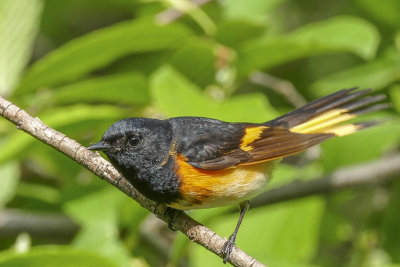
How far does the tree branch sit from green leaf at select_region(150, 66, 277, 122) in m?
0.60

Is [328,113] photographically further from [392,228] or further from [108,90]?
[108,90]

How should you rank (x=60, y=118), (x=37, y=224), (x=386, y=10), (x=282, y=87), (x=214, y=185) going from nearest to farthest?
(x=214, y=185) → (x=60, y=118) → (x=37, y=224) → (x=386, y=10) → (x=282, y=87)

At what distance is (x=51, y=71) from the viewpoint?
3.68 meters

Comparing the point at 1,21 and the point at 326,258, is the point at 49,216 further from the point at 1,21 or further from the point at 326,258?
the point at 326,258

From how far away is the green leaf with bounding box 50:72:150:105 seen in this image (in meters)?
3.60

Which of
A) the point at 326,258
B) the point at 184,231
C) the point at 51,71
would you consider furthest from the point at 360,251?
the point at 51,71

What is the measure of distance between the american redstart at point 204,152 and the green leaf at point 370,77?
46 cm

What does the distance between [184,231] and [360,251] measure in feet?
5.94

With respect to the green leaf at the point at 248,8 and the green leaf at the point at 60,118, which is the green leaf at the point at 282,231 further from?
the green leaf at the point at 248,8

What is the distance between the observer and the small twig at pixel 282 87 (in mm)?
4809

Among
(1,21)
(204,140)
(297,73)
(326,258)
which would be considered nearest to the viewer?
(204,140)

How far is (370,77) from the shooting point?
4.21 m

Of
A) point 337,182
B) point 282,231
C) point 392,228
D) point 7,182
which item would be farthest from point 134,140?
point 392,228

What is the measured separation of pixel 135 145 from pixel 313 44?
50.7 inches
